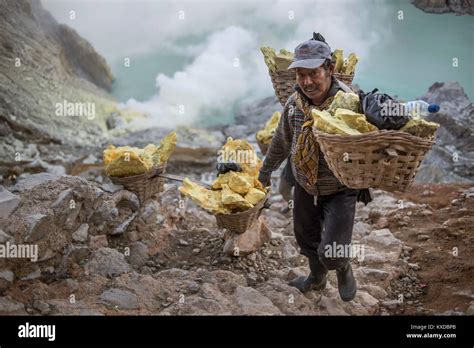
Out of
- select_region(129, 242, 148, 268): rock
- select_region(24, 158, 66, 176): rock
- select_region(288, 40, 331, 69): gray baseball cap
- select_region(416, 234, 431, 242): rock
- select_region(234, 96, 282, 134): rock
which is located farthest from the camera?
select_region(234, 96, 282, 134): rock

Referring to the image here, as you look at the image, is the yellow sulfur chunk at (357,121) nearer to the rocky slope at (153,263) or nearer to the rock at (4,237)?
the rocky slope at (153,263)

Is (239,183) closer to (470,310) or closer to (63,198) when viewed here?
(63,198)

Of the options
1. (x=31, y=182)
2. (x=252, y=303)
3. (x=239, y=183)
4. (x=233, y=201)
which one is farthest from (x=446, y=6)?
(x=31, y=182)

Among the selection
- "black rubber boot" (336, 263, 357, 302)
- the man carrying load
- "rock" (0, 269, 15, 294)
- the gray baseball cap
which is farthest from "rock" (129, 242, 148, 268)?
the gray baseball cap

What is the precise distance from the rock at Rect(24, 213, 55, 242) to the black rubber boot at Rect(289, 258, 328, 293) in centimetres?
154

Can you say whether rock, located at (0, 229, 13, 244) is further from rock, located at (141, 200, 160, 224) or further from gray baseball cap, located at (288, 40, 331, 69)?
gray baseball cap, located at (288, 40, 331, 69)

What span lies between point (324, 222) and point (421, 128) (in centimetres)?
85

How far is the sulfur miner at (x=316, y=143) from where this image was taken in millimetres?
2086

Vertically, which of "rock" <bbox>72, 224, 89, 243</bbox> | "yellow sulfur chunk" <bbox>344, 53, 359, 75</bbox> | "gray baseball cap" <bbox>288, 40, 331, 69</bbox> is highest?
"yellow sulfur chunk" <bbox>344, 53, 359, 75</bbox>

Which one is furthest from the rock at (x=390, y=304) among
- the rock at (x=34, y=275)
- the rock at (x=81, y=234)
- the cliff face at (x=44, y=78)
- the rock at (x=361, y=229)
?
the cliff face at (x=44, y=78)

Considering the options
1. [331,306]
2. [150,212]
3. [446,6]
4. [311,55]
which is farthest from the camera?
[446,6]

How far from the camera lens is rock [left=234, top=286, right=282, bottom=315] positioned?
Result: 274cm

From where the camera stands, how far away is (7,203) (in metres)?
2.81
